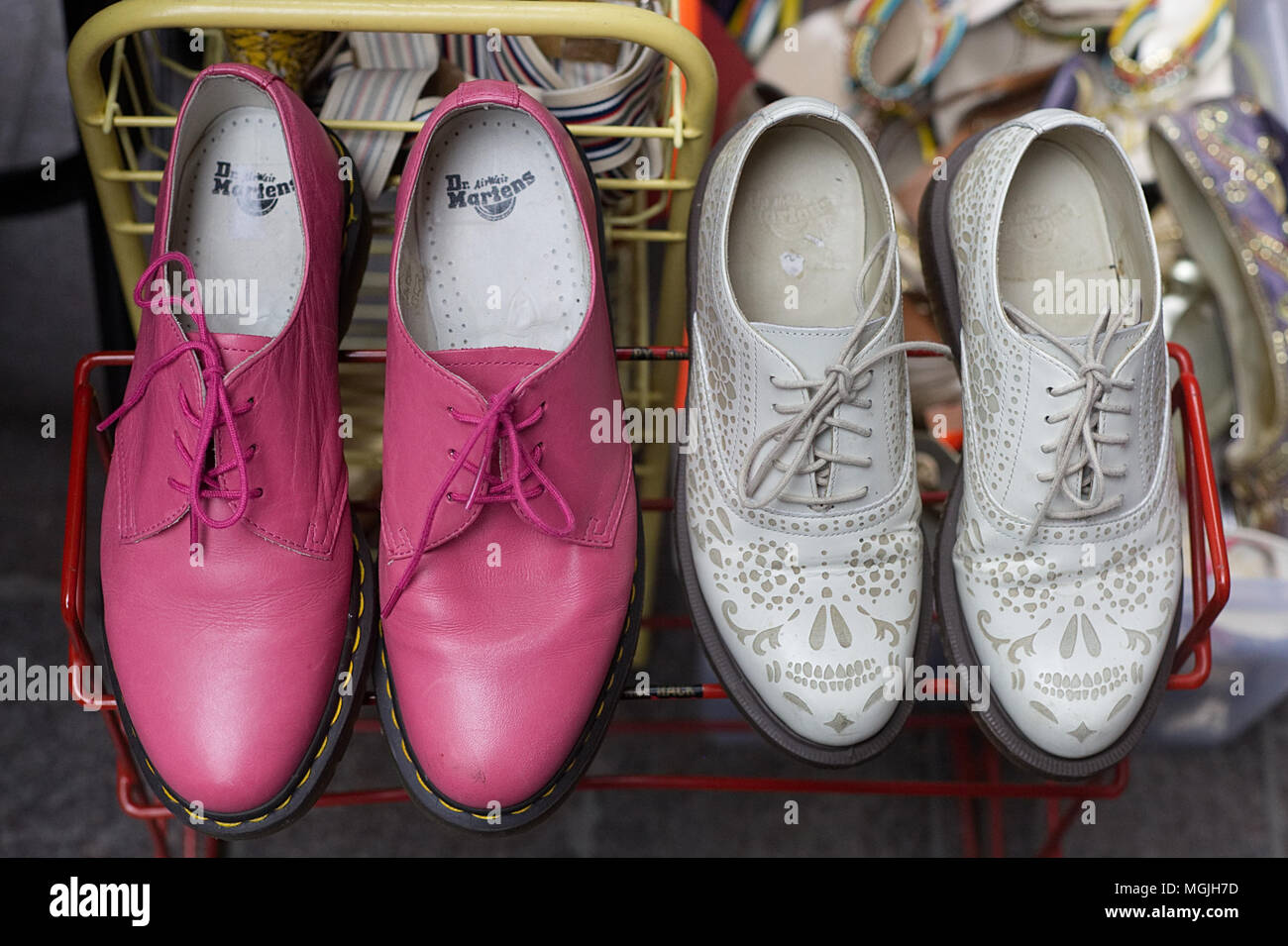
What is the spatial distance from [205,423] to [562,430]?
21cm

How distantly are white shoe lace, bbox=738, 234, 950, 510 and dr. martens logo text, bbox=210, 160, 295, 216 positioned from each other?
36 centimetres

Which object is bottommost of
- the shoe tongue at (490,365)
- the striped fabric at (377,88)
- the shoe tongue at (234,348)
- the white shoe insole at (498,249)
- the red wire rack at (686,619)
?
the red wire rack at (686,619)

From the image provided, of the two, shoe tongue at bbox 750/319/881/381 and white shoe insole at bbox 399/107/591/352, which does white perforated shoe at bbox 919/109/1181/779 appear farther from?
white shoe insole at bbox 399/107/591/352

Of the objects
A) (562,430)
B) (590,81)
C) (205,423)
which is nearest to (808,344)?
(562,430)

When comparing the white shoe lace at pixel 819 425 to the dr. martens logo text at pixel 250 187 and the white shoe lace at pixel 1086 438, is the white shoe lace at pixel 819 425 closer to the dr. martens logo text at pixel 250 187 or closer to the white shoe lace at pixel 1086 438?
the white shoe lace at pixel 1086 438

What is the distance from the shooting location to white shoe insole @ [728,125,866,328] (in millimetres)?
669

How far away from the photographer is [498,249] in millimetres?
664

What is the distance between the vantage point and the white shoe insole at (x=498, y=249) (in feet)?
2.13

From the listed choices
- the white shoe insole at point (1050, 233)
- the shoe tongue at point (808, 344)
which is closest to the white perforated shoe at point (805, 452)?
the shoe tongue at point (808, 344)

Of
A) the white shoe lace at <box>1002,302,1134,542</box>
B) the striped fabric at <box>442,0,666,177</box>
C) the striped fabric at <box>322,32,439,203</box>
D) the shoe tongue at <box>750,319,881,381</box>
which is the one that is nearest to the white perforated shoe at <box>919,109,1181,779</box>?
the white shoe lace at <box>1002,302,1134,542</box>

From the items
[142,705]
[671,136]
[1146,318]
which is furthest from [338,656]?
[1146,318]

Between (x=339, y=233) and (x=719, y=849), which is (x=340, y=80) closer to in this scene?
(x=339, y=233)

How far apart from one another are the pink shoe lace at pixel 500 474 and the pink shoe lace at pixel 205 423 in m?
0.11

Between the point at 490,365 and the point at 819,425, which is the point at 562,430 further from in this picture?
the point at 819,425
